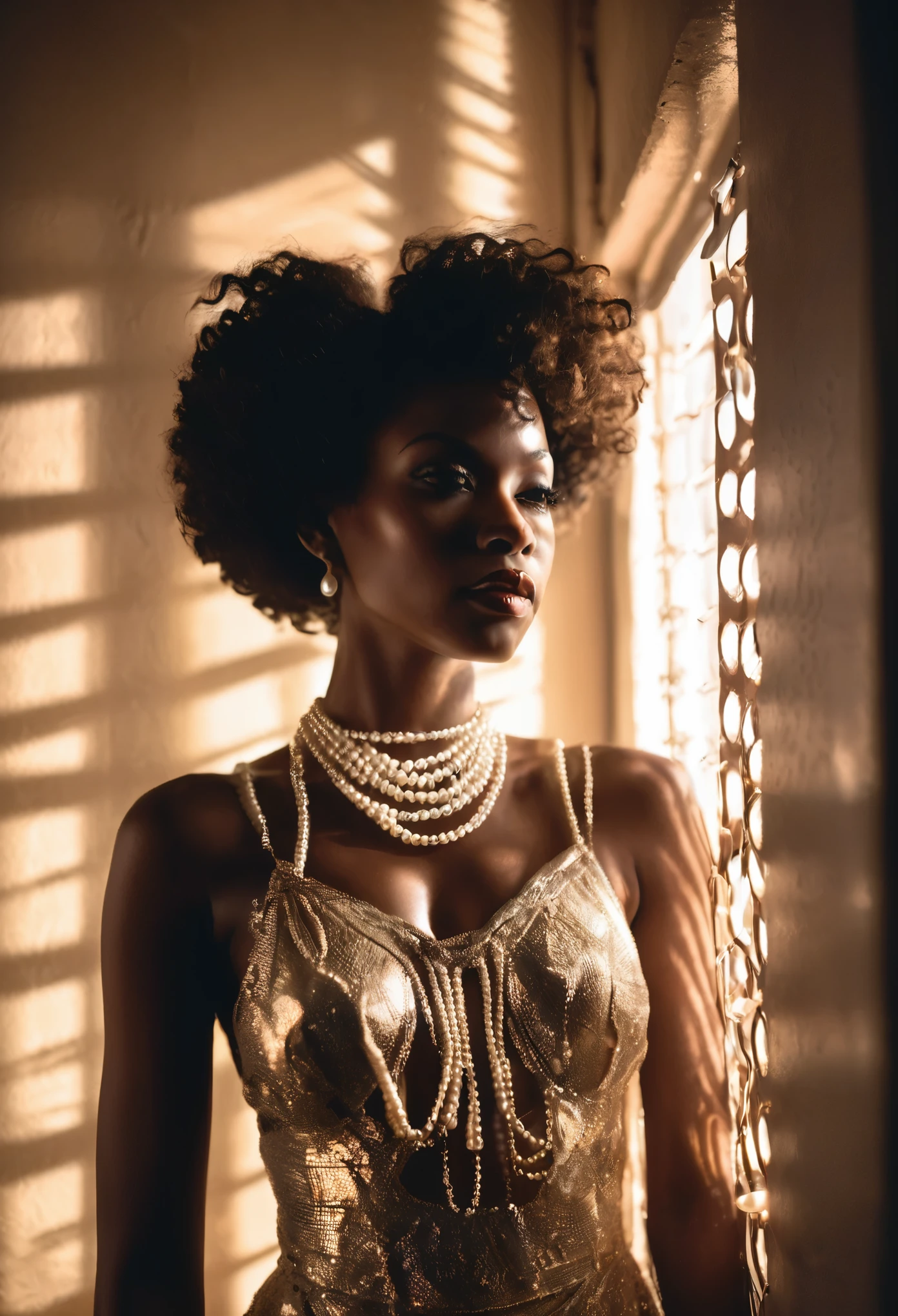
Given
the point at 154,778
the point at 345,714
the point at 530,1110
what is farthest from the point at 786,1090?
the point at 154,778

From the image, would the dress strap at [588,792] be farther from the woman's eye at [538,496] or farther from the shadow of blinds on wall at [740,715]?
the woman's eye at [538,496]

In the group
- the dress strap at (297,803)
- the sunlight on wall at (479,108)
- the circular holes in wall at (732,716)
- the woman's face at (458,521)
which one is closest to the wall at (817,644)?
the circular holes in wall at (732,716)

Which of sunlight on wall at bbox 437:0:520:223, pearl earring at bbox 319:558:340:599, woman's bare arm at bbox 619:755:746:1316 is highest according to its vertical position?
sunlight on wall at bbox 437:0:520:223

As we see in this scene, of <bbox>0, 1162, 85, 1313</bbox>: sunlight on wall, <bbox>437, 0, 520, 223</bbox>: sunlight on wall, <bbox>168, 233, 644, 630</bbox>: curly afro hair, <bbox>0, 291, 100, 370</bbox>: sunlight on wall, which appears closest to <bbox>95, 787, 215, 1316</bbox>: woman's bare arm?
<bbox>168, 233, 644, 630</bbox>: curly afro hair

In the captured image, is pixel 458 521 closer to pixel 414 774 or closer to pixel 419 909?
pixel 414 774

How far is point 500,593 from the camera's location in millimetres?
1108

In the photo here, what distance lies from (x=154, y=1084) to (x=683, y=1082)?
616 millimetres

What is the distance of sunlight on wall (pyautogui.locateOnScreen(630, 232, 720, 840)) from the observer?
1.53 metres

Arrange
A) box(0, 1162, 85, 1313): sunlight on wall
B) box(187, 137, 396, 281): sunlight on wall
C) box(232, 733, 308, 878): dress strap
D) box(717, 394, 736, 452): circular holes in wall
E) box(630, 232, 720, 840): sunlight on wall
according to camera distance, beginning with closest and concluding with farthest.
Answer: box(717, 394, 736, 452): circular holes in wall < box(232, 733, 308, 878): dress strap < box(630, 232, 720, 840): sunlight on wall < box(0, 1162, 85, 1313): sunlight on wall < box(187, 137, 396, 281): sunlight on wall

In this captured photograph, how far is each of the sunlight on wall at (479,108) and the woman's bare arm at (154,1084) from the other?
1.26 m

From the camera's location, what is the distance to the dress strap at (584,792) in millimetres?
1250

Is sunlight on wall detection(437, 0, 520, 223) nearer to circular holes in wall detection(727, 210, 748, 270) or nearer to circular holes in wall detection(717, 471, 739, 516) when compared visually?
circular holes in wall detection(727, 210, 748, 270)

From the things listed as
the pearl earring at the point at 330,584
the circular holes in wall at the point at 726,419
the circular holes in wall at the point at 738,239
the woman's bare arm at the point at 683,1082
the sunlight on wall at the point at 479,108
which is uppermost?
the sunlight on wall at the point at 479,108

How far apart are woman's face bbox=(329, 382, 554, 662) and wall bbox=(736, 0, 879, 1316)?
313 millimetres
